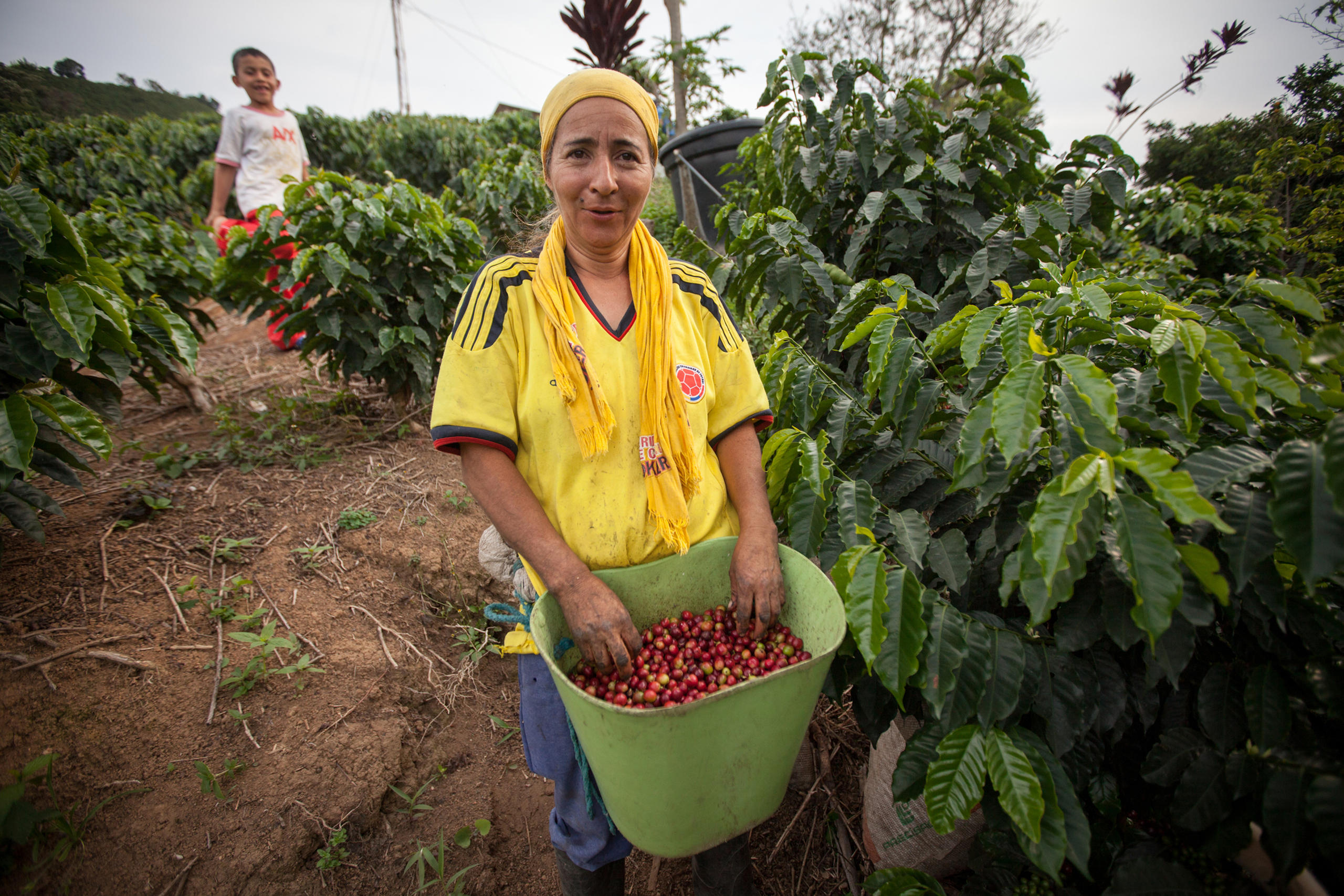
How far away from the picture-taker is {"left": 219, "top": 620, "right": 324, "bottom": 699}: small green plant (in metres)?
2.22

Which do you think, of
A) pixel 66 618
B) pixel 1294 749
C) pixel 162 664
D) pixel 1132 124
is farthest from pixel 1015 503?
pixel 66 618

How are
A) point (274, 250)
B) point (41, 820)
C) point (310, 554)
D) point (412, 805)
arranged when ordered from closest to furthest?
point (41, 820), point (412, 805), point (310, 554), point (274, 250)

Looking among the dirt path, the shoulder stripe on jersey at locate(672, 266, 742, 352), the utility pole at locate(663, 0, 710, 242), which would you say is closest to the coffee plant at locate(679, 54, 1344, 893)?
the shoulder stripe on jersey at locate(672, 266, 742, 352)

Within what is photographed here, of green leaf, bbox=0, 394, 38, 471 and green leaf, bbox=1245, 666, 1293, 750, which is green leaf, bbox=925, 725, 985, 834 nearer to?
green leaf, bbox=1245, 666, 1293, 750

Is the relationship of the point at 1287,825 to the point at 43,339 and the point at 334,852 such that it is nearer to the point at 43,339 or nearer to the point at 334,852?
the point at 334,852

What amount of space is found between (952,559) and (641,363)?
2.83 feet

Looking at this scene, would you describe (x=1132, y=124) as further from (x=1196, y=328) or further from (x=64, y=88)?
(x=64, y=88)

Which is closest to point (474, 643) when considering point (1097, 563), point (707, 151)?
point (1097, 563)

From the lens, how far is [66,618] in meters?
2.24

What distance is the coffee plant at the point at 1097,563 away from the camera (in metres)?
0.95

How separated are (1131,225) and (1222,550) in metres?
5.21

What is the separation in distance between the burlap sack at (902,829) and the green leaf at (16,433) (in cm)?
283

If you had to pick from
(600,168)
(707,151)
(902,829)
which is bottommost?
(902,829)

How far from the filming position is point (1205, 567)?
2.98 feet
